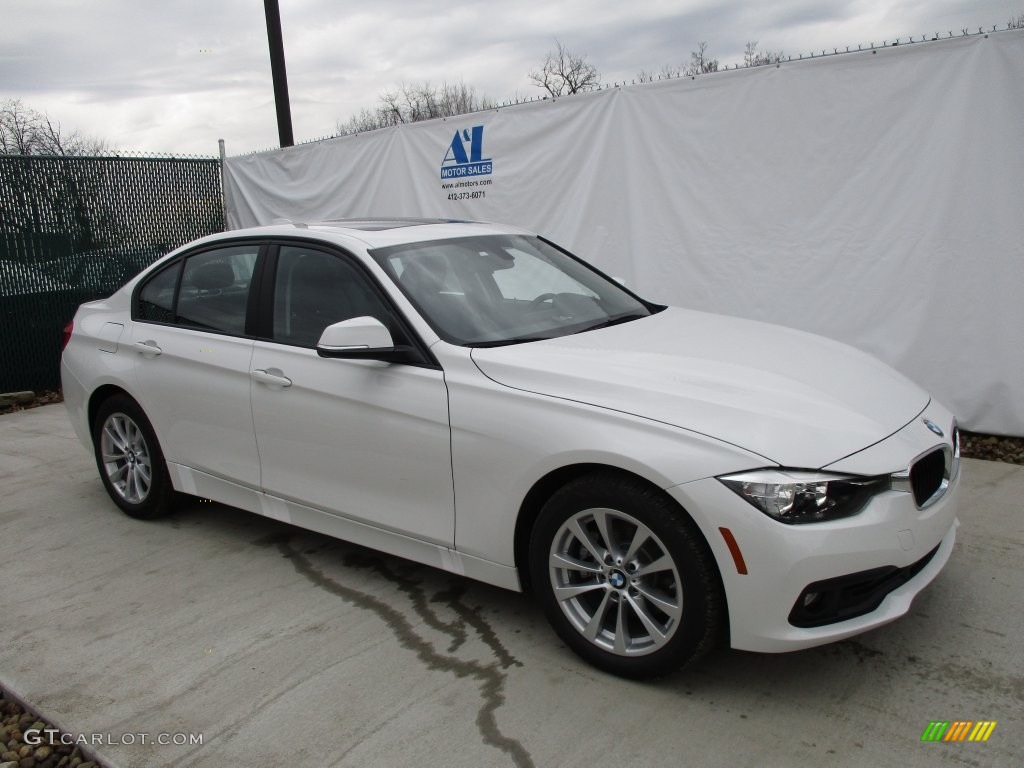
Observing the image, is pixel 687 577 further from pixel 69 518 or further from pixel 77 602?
pixel 69 518

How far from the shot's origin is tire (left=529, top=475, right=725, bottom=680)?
2811 mm

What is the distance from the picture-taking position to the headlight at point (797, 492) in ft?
8.77

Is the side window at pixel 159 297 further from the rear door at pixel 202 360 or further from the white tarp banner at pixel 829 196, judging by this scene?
the white tarp banner at pixel 829 196

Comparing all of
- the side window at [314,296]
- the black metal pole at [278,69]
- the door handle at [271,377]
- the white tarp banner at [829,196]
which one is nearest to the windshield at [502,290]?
the side window at [314,296]

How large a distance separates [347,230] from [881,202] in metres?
3.84

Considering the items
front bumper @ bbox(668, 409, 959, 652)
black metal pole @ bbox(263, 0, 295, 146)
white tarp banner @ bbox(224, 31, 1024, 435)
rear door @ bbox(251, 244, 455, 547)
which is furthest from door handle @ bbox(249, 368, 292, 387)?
black metal pole @ bbox(263, 0, 295, 146)

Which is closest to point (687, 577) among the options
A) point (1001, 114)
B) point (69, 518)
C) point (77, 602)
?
point (77, 602)

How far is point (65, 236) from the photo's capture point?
943 cm

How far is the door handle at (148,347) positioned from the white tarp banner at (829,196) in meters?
4.00

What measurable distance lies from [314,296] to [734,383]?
2.00 metres

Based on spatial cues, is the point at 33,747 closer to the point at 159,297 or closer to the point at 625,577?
the point at 625,577

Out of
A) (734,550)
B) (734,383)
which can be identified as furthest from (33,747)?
(734,383)

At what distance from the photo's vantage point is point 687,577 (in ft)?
9.18

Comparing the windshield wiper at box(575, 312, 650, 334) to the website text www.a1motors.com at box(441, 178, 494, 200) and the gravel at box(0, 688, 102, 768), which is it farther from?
the website text www.a1motors.com at box(441, 178, 494, 200)
